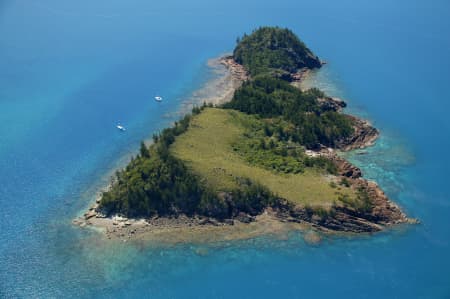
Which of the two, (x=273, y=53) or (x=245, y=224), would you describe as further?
(x=273, y=53)

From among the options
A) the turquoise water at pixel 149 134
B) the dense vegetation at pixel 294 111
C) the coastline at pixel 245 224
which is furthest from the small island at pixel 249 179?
the turquoise water at pixel 149 134

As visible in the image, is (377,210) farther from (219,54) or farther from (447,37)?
(447,37)

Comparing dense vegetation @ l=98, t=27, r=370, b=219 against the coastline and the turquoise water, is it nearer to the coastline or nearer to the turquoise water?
the coastline

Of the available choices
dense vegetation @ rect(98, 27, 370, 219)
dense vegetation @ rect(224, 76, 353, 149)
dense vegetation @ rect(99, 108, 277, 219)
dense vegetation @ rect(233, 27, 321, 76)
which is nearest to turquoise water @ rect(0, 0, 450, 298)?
dense vegetation @ rect(99, 108, 277, 219)

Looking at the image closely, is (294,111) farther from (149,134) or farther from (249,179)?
(149,134)

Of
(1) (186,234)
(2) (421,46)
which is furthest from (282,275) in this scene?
(2) (421,46)

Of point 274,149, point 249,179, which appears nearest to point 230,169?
point 249,179
